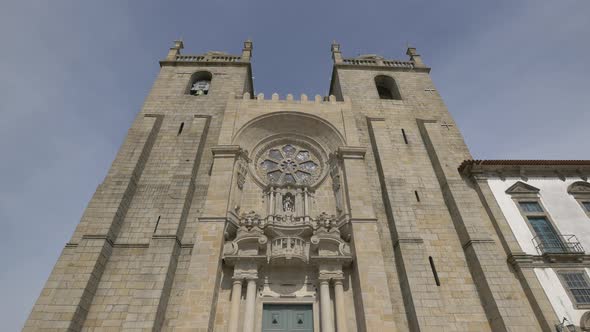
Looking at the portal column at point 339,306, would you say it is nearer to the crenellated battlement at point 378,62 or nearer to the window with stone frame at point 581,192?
the window with stone frame at point 581,192

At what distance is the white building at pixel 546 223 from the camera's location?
12227mm

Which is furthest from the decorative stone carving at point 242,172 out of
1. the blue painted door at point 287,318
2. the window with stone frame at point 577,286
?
the window with stone frame at point 577,286

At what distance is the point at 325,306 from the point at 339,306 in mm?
509

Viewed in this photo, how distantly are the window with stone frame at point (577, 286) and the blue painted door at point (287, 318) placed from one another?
9716mm

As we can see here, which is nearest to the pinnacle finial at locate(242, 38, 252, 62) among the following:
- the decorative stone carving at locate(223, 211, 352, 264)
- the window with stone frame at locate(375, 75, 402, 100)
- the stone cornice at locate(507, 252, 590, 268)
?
the window with stone frame at locate(375, 75, 402, 100)

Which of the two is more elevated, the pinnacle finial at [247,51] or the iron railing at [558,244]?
the pinnacle finial at [247,51]

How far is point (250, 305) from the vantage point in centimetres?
1132

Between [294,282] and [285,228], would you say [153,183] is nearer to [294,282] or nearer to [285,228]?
[285,228]

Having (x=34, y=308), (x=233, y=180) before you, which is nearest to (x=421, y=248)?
(x=233, y=180)

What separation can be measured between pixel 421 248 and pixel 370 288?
3042 mm

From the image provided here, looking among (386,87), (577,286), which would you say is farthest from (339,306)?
(386,87)

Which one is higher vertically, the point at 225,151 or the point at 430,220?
the point at 225,151

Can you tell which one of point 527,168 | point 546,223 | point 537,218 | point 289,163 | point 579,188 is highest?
point 289,163

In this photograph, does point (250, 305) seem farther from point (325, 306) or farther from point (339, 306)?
point (339, 306)
